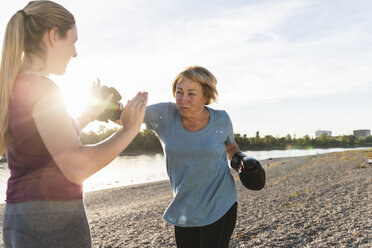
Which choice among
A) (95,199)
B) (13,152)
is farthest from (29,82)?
(95,199)

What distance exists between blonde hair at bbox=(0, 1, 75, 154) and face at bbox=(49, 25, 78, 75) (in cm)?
3

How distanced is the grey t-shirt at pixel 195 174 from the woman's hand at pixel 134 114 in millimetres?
1256

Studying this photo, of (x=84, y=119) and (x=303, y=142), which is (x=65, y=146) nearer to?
(x=84, y=119)

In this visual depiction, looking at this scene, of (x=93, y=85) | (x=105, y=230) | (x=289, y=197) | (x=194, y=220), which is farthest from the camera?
(x=289, y=197)

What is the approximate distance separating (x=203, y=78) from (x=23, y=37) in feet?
5.95

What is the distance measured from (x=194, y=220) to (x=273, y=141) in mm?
140199

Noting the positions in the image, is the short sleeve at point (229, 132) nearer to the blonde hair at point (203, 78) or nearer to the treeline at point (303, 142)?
the blonde hair at point (203, 78)

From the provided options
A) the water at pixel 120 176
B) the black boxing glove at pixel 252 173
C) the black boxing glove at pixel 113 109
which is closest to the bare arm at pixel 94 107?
the black boxing glove at pixel 113 109

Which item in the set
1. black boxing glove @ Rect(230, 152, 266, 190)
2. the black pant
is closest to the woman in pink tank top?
the black pant

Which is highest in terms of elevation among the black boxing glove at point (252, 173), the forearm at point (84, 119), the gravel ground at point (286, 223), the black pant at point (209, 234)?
the forearm at point (84, 119)

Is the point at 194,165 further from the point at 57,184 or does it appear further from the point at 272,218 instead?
the point at 272,218

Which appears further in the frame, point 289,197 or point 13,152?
point 289,197

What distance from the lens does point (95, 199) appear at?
61.8 feet

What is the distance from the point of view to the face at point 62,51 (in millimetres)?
1483
